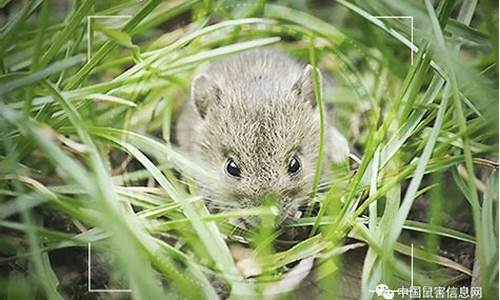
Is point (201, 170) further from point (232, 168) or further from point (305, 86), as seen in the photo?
point (305, 86)

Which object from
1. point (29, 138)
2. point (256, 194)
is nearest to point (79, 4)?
point (29, 138)

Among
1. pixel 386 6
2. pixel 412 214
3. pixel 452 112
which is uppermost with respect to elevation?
pixel 386 6

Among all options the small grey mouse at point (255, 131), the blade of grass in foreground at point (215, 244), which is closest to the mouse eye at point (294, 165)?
the small grey mouse at point (255, 131)

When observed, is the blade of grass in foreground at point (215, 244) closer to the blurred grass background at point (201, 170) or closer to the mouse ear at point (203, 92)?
the blurred grass background at point (201, 170)

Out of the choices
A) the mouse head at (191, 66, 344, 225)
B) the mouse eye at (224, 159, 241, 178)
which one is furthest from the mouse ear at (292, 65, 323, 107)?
the mouse eye at (224, 159, 241, 178)

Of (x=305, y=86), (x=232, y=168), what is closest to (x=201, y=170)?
(x=232, y=168)

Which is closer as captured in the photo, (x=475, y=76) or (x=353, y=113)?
(x=475, y=76)

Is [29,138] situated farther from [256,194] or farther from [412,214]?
[412,214]
